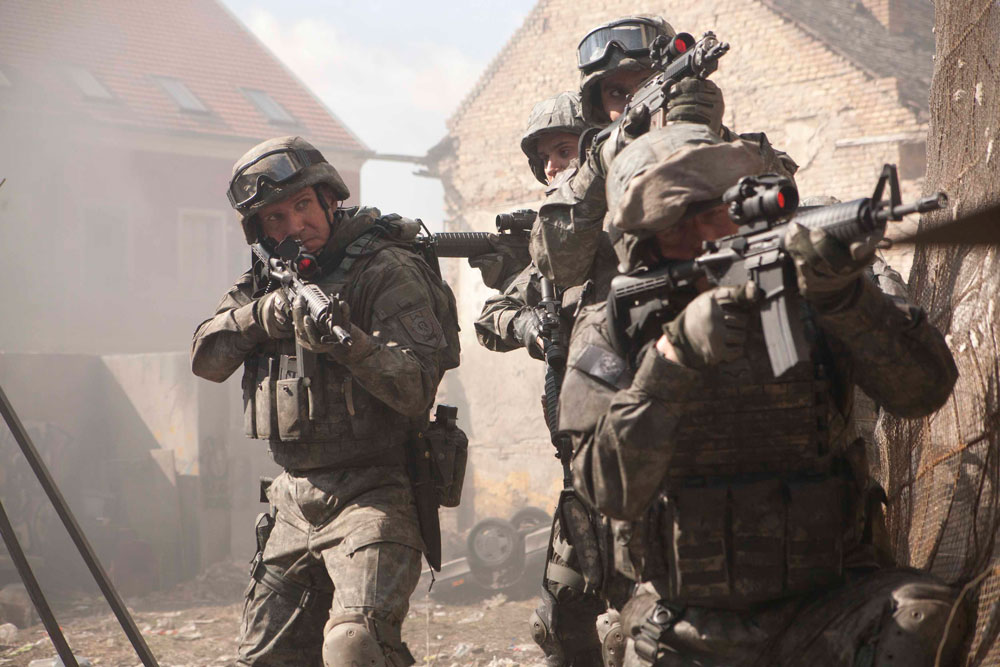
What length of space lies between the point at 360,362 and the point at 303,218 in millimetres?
838

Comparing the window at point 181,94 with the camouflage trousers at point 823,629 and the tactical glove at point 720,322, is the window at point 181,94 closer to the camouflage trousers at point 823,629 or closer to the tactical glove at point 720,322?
the camouflage trousers at point 823,629

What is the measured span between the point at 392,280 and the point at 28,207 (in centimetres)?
1814

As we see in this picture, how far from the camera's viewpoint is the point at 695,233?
273 cm

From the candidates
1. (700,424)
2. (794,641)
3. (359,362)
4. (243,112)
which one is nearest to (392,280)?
(359,362)

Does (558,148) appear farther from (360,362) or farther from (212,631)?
(212,631)

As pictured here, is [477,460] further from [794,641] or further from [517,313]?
[794,641]

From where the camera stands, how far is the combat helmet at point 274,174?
4.34 metres

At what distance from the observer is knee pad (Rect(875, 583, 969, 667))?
2.46m

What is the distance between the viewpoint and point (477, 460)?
15.4 m

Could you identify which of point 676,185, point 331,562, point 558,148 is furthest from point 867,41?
point 676,185

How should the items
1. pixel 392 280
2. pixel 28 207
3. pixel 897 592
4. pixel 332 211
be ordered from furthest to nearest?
pixel 28 207 < pixel 332 211 < pixel 392 280 < pixel 897 592

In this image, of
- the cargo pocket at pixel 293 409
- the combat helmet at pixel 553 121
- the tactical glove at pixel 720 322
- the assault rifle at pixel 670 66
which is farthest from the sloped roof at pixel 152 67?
the tactical glove at pixel 720 322

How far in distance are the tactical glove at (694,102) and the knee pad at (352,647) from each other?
6.30 ft

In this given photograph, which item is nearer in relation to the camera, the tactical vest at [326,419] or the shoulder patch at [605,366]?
the shoulder patch at [605,366]
